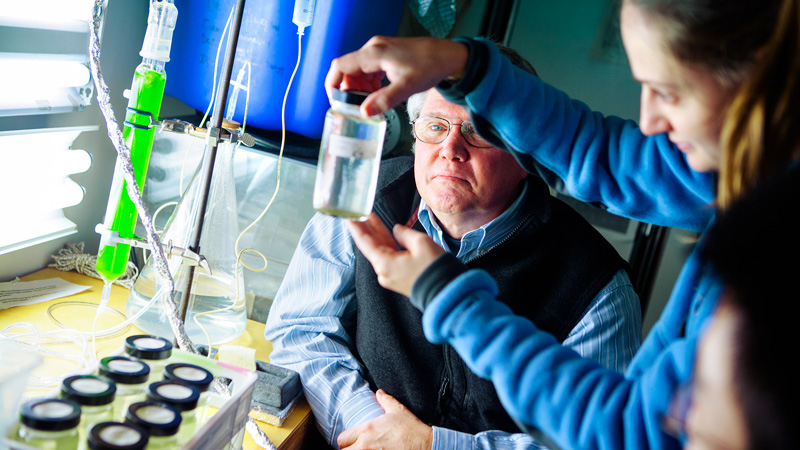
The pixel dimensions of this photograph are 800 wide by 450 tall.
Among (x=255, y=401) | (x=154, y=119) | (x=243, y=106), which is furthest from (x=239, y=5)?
(x=255, y=401)

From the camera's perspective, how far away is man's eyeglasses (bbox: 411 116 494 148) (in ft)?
4.59

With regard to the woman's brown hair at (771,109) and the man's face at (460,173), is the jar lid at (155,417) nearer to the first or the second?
the woman's brown hair at (771,109)

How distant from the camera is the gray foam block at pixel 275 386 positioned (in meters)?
1.12

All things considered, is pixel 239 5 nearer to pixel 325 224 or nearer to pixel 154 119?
pixel 154 119

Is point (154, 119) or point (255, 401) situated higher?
point (154, 119)

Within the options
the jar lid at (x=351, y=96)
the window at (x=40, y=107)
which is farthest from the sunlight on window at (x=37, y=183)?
the jar lid at (x=351, y=96)

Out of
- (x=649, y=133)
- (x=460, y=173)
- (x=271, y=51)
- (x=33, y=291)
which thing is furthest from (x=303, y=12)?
(x=649, y=133)

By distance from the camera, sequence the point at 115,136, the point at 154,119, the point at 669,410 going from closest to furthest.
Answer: the point at 669,410
the point at 115,136
the point at 154,119

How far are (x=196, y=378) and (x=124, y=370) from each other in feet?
0.27

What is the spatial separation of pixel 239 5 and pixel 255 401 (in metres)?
0.65

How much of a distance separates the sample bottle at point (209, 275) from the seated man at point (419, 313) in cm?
15

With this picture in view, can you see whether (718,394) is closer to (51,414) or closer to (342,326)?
(51,414)

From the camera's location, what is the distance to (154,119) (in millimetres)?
1045

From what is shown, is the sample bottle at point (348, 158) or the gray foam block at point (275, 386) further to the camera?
the gray foam block at point (275, 386)
